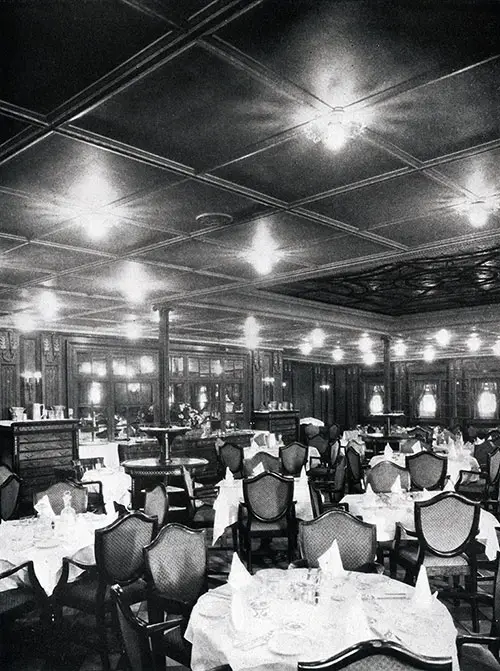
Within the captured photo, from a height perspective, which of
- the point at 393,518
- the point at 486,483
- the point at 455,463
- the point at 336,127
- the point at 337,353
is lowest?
the point at 486,483

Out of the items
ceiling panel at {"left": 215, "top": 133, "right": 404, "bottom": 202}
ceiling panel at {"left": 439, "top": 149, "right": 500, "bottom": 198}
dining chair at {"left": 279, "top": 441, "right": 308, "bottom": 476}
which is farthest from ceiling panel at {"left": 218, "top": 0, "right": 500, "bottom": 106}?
dining chair at {"left": 279, "top": 441, "right": 308, "bottom": 476}

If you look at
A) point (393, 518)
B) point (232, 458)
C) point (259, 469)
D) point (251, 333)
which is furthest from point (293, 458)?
point (393, 518)

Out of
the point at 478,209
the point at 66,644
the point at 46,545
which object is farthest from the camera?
the point at 46,545

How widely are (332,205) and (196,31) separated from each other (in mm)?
2257

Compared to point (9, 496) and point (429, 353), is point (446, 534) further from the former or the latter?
point (429, 353)

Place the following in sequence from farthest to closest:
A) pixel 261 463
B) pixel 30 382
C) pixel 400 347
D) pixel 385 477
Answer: pixel 400 347 < pixel 30 382 < pixel 261 463 < pixel 385 477

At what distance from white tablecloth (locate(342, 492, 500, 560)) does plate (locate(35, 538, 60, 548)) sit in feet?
9.85

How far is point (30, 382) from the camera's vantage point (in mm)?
11258

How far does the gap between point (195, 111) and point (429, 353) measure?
17.2m

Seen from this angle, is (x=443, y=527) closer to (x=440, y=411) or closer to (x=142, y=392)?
(x=142, y=392)

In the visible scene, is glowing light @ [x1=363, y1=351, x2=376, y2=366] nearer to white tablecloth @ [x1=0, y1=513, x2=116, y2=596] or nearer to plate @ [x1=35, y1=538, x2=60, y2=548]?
white tablecloth @ [x1=0, y1=513, x2=116, y2=596]

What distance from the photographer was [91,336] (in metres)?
12.6

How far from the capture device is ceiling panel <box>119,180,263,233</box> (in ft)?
12.3

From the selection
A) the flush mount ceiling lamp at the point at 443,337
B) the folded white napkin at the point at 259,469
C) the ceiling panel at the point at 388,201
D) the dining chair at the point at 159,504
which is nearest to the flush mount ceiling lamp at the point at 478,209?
the ceiling panel at the point at 388,201
